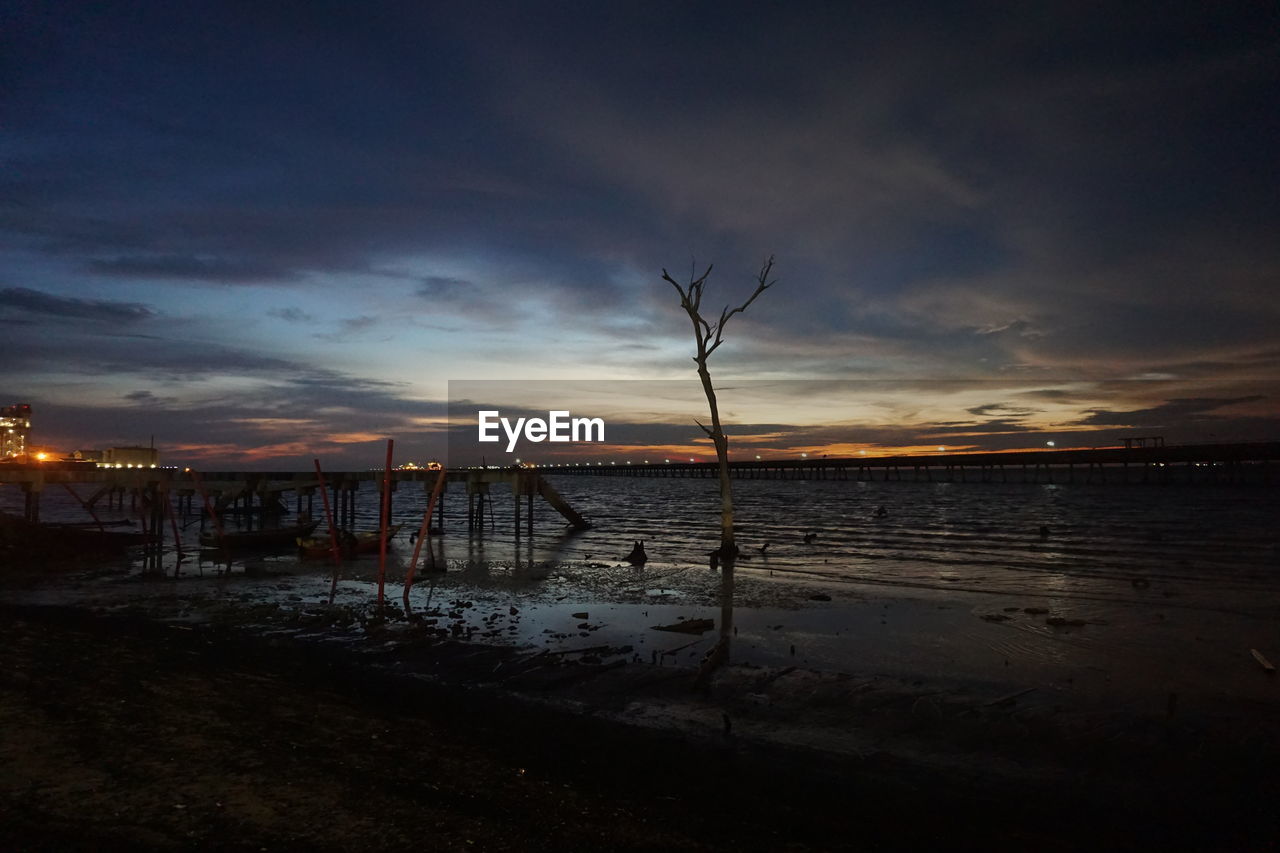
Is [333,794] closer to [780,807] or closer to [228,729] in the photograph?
[228,729]

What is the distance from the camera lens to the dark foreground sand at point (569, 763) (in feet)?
18.3

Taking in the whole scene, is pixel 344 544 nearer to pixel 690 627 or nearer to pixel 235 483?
pixel 690 627

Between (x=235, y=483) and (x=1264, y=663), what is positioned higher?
(x=235, y=483)

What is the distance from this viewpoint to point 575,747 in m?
7.76

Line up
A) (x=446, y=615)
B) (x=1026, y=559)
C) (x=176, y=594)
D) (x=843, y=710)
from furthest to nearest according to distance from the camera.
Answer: (x=1026, y=559)
(x=176, y=594)
(x=446, y=615)
(x=843, y=710)

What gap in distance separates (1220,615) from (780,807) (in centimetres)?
1532

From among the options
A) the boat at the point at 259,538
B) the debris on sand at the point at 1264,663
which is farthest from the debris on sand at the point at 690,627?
the boat at the point at 259,538

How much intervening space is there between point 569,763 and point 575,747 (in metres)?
0.51

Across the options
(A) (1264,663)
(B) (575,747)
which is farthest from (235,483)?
(A) (1264,663)

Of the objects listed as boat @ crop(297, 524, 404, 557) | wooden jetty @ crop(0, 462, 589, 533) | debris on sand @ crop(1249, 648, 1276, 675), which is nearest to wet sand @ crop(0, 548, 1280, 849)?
debris on sand @ crop(1249, 648, 1276, 675)

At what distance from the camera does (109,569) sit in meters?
22.9

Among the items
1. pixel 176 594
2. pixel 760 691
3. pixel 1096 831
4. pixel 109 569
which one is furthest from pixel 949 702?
pixel 109 569

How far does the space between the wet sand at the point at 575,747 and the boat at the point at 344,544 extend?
12.8 metres

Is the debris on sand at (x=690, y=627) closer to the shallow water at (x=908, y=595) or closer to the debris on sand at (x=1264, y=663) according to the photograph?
the shallow water at (x=908, y=595)
